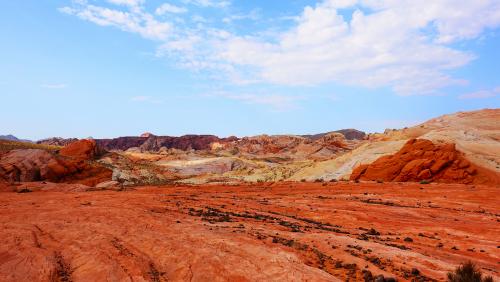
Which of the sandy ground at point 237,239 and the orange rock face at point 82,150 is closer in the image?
the sandy ground at point 237,239

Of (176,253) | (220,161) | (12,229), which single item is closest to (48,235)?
(12,229)

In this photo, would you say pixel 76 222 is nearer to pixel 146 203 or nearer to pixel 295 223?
pixel 146 203

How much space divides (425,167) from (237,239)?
24.3m

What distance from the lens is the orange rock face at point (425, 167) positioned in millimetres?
30391

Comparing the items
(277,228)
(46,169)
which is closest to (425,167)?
(277,228)

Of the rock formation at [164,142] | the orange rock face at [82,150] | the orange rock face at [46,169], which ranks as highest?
the rock formation at [164,142]

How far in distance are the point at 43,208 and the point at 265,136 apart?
92782 mm

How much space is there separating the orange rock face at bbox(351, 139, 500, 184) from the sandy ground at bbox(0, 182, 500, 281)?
9.72m

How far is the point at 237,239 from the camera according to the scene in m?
11.0

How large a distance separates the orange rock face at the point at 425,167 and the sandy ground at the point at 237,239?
383 inches

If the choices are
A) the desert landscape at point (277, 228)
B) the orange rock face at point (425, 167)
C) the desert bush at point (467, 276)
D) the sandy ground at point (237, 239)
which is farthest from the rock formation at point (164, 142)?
the desert bush at point (467, 276)

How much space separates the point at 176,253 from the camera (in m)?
9.68

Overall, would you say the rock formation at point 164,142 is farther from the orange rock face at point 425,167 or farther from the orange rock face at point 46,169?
the orange rock face at point 425,167

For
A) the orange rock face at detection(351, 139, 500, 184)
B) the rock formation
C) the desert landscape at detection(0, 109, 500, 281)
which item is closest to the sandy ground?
the desert landscape at detection(0, 109, 500, 281)
